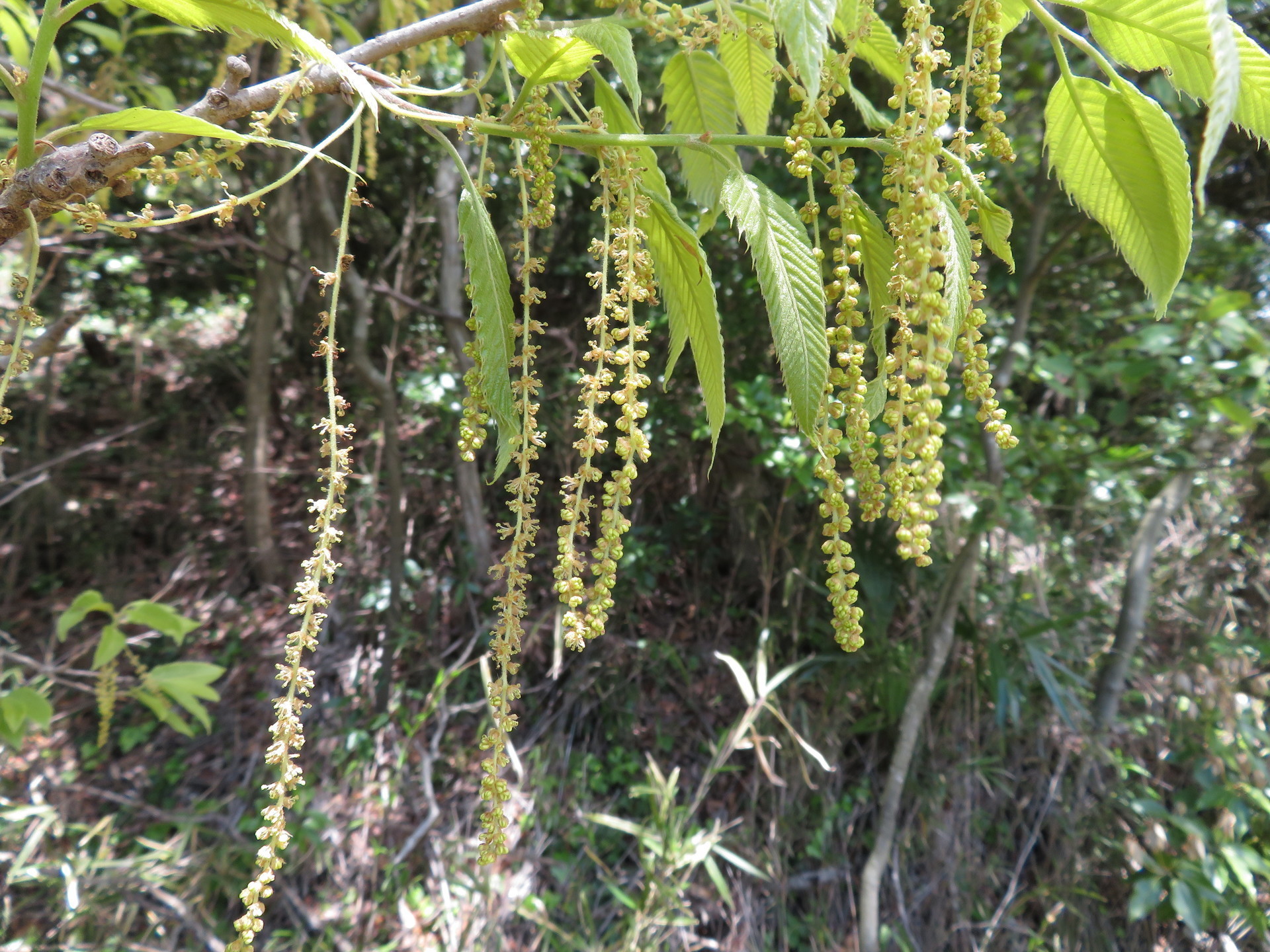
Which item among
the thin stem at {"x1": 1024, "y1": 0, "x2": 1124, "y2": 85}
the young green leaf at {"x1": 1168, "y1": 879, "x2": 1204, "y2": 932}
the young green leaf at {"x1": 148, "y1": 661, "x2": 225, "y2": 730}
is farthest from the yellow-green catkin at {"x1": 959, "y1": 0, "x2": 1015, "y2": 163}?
the young green leaf at {"x1": 1168, "y1": 879, "x2": 1204, "y2": 932}

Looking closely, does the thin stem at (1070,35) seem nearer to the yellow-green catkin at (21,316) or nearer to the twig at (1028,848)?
the yellow-green catkin at (21,316)

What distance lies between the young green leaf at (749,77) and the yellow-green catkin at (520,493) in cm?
20

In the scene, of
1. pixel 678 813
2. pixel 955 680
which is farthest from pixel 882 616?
pixel 678 813

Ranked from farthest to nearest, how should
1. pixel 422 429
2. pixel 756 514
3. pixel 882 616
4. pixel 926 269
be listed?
pixel 422 429, pixel 756 514, pixel 882 616, pixel 926 269

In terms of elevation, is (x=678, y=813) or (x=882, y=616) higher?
(x=882, y=616)

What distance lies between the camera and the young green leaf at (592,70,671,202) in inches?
22.7

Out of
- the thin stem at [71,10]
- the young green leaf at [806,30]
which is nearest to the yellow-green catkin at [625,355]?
the young green leaf at [806,30]

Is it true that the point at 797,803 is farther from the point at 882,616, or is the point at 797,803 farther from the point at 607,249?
the point at 607,249

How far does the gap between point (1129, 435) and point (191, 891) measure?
149 inches

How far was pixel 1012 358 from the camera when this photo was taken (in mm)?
2535

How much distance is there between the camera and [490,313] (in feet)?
1.67

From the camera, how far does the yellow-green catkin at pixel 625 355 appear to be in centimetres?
48

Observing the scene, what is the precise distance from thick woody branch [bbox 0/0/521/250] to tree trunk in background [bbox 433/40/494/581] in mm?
2118

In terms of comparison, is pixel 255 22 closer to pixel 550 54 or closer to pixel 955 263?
pixel 550 54
